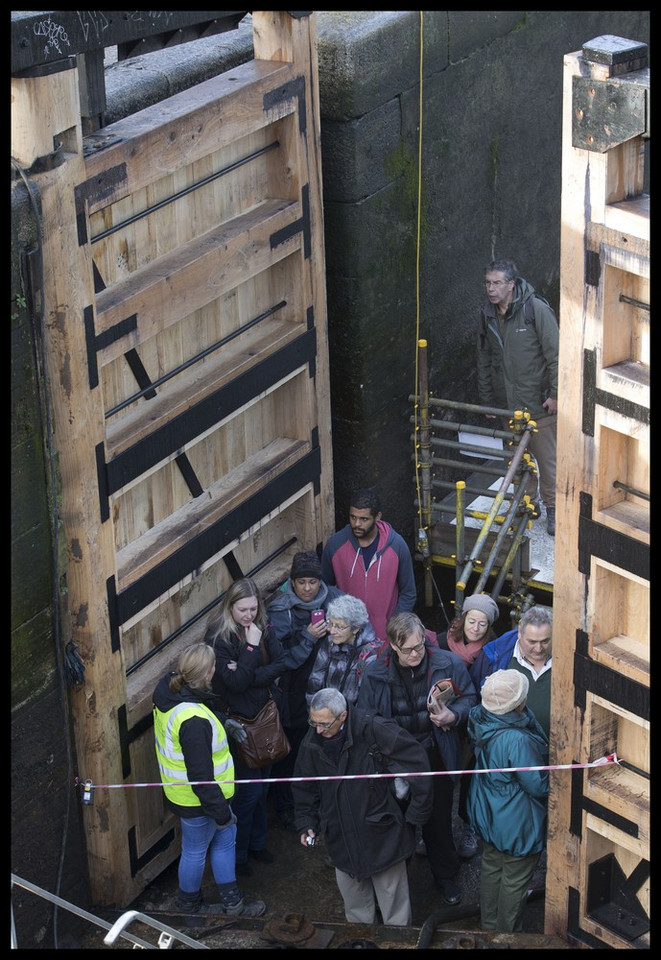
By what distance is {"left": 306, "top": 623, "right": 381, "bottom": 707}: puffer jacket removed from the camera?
797cm

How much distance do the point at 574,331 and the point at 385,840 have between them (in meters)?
2.82

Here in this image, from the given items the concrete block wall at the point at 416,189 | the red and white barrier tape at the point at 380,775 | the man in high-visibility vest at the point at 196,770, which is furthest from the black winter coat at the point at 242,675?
the concrete block wall at the point at 416,189

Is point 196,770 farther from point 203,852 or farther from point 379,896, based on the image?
point 379,896

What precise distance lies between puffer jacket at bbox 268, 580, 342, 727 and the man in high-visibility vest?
0.52 m

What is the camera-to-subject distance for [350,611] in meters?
7.84

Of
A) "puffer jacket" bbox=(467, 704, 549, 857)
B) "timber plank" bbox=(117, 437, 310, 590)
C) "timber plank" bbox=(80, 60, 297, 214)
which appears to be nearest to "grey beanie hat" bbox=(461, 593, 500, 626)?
"puffer jacket" bbox=(467, 704, 549, 857)

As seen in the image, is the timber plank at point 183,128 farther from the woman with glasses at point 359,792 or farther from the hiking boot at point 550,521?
the hiking boot at point 550,521

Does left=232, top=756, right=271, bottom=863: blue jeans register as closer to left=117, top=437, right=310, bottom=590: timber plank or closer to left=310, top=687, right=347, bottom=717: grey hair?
left=310, top=687, right=347, bottom=717: grey hair

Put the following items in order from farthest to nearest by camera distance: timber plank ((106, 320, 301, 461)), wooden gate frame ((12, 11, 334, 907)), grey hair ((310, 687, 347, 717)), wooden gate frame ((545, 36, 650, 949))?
timber plank ((106, 320, 301, 461)), grey hair ((310, 687, 347, 717)), wooden gate frame ((12, 11, 334, 907)), wooden gate frame ((545, 36, 650, 949))

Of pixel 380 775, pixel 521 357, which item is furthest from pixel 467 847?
pixel 521 357

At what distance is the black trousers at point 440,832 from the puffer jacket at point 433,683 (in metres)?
0.08

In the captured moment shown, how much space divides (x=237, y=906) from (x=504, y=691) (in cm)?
200

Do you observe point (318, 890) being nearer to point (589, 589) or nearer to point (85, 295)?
point (589, 589)

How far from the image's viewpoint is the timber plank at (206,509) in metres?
7.79
